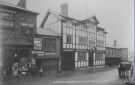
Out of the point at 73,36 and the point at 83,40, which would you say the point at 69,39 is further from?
the point at 83,40

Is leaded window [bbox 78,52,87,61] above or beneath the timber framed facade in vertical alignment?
beneath

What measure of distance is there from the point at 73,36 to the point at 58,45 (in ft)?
4.05

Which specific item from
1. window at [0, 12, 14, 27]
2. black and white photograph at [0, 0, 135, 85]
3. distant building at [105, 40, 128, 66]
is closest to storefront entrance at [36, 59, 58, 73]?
black and white photograph at [0, 0, 135, 85]

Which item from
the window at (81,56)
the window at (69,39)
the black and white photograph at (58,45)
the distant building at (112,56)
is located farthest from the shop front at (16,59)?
the distant building at (112,56)

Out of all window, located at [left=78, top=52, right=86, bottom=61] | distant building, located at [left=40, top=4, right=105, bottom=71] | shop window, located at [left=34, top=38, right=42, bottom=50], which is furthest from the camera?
window, located at [left=78, top=52, right=86, bottom=61]

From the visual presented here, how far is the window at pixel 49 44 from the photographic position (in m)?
8.22

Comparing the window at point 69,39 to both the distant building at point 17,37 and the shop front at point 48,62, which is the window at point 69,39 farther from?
the distant building at point 17,37

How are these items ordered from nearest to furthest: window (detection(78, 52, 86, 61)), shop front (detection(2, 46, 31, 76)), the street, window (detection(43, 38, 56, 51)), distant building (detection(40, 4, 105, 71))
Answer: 1. the street
2. shop front (detection(2, 46, 31, 76))
3. window (detection(43, 38, 56, 51))
4. distant building (detection(40, 4, 105, 71))
5. window (detection(78, 52, 86, 61))

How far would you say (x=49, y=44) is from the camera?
27.7 ft

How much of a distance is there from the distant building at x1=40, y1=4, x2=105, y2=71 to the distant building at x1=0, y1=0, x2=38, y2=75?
2099 millimetres

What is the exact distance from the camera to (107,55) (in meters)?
13.1

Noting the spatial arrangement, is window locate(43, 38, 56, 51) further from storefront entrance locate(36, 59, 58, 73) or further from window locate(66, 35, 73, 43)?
window locate(66, 35, 73, 43)

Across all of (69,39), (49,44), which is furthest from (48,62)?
(69,39)

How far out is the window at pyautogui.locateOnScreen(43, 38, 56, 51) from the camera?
324 inches
